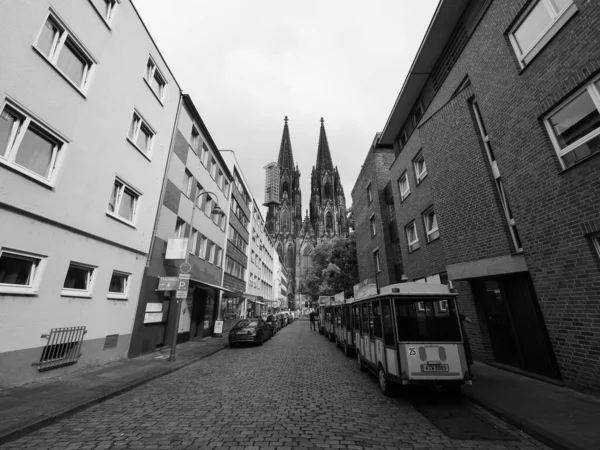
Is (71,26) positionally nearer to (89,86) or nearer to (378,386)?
(89,86)

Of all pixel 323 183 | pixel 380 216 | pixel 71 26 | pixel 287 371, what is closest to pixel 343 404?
pixel 287 371

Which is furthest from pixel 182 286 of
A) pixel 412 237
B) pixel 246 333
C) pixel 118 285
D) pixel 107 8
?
pixel 412 237

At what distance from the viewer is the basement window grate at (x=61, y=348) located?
277 inches

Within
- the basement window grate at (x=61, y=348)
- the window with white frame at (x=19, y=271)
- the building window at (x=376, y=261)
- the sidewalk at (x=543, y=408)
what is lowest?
the sidewalk at (x=543, y=408)

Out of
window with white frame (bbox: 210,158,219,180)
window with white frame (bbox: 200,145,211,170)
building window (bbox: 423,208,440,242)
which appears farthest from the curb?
window with white frame (bbox: 210,158,219,180)

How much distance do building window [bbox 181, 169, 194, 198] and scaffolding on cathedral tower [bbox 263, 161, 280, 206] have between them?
88013mm

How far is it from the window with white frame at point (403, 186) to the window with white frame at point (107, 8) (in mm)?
14525

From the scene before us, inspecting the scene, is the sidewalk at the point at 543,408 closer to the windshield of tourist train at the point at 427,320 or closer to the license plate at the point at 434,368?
the license plate at the point at 434,368

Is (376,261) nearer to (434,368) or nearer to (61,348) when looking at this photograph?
(434,368)

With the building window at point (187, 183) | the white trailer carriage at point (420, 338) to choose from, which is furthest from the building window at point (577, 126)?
the building window at point (187, 183)

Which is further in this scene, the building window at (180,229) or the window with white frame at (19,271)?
the building window at (180,229)

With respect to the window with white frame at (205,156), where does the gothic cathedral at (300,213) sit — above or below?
above

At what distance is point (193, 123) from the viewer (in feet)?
53.7

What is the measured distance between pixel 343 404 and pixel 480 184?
813 centimetres
